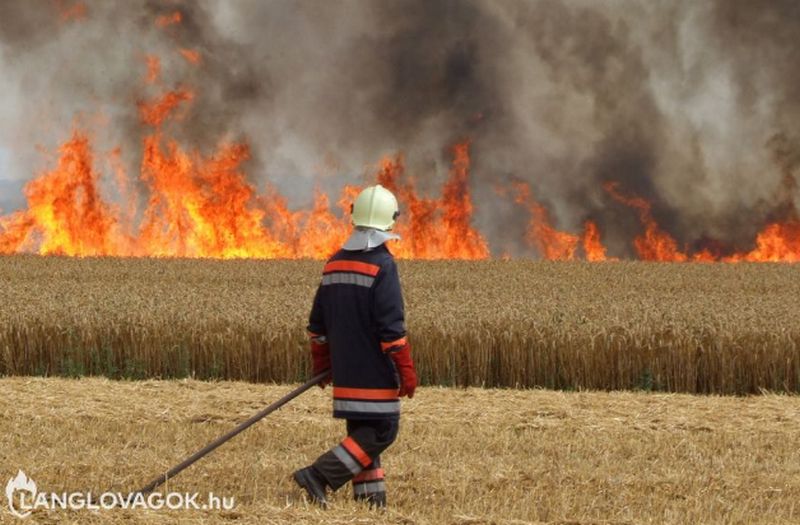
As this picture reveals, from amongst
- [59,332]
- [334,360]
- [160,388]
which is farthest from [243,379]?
[334,360]

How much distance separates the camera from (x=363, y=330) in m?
7.50

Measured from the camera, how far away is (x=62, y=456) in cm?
952

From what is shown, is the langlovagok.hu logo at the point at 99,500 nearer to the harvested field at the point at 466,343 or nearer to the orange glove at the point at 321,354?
the orange glove at the point at 321,354

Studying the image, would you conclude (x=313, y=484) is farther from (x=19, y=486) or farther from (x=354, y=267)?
(x=19, y=486)

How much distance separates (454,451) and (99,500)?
11.0ft

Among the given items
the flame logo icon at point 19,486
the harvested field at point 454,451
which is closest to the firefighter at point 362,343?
the harvested field at point 454,451

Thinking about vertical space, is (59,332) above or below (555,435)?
above

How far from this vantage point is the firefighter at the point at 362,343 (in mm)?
7445

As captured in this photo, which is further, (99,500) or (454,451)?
(454,451)

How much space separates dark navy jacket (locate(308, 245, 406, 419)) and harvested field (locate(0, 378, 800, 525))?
0.70 m

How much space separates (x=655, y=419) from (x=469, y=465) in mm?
3337

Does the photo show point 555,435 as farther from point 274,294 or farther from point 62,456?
point 274,294

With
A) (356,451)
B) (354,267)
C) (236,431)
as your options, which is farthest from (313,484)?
(354,267)

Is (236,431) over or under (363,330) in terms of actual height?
under
